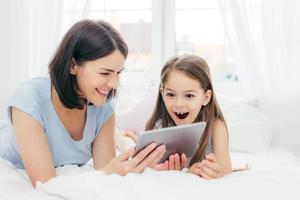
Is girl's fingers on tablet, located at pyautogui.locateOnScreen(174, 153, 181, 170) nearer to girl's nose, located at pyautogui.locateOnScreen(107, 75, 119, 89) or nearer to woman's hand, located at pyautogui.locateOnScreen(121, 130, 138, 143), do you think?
girl's nose, located at pyautogui.locateOnScreen(107, 75, 119, 89)

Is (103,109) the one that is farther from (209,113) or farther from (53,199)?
(53,199)

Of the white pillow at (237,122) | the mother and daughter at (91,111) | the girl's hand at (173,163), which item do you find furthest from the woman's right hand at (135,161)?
the white pillow at (237,122)

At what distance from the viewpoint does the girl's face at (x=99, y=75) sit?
4.37 ft

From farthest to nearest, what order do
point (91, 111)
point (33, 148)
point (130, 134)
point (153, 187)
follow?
1. point (130, 134)
2. point (91, 111)
3. point (33, 148)
4. point (153, 187)

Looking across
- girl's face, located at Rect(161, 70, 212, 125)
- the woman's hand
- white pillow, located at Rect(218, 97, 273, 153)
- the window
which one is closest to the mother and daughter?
girl's face, located at Rect(161, 70, 212, 125)

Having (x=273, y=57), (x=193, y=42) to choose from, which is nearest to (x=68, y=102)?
(x=273, y=57)

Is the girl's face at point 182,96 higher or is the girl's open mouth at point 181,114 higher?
the girl's face at point 182,96

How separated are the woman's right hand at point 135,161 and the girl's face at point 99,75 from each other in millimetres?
284

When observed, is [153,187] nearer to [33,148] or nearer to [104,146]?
[33,148]

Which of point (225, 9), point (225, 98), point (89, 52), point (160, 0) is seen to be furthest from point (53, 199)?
point (160, 0)

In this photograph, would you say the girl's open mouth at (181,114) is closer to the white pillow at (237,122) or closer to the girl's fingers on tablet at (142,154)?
the girl's fingers on tablet at (142,154)

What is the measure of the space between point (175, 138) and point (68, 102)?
1.29 feet

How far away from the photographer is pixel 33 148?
1278mm

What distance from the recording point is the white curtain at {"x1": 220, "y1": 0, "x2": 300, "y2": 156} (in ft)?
7.64
